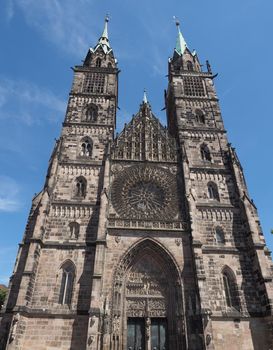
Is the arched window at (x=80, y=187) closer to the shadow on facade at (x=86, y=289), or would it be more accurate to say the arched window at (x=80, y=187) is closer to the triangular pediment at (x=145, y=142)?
the shadow on facade at (x=86, y=289)

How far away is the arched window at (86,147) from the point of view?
23.1 m

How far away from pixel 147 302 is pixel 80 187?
929 cm

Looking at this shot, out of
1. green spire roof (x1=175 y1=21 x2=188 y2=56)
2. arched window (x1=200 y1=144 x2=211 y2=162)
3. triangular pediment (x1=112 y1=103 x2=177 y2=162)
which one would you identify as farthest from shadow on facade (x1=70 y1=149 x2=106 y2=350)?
green spire roof (x1=175 y1=21 x2=188 y2=56)

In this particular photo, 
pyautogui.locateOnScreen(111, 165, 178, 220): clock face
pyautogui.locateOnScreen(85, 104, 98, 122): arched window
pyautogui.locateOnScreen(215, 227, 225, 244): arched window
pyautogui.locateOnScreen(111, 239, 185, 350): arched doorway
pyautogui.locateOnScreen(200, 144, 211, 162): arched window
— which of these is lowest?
pyautogui.locateOnScreen(111, 239, 185, 350): arched doorway

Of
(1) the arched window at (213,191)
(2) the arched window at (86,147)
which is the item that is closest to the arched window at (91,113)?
(2) the arched window at (86,147)

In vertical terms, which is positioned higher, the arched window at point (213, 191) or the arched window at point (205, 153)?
the arched window at point (205, 153)

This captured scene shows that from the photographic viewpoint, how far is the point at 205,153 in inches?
946

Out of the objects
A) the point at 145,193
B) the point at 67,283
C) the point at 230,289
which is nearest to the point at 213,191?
the point at 145,193

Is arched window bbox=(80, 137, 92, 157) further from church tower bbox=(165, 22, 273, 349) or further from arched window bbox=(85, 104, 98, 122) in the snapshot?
church tower bbox=(165, 22, 273, 349)

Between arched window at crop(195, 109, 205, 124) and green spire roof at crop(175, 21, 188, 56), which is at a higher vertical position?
green spire roof at crop(175, 21, 188, 56)

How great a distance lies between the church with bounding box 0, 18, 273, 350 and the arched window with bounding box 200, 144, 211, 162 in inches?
3.7

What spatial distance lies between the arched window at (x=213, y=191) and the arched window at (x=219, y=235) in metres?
2.57

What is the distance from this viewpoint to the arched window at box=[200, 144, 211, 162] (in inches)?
931

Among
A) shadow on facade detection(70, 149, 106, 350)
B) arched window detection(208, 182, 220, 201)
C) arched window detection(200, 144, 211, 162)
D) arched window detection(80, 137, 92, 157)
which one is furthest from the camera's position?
arched window detection(200, 144, 211, 162)
